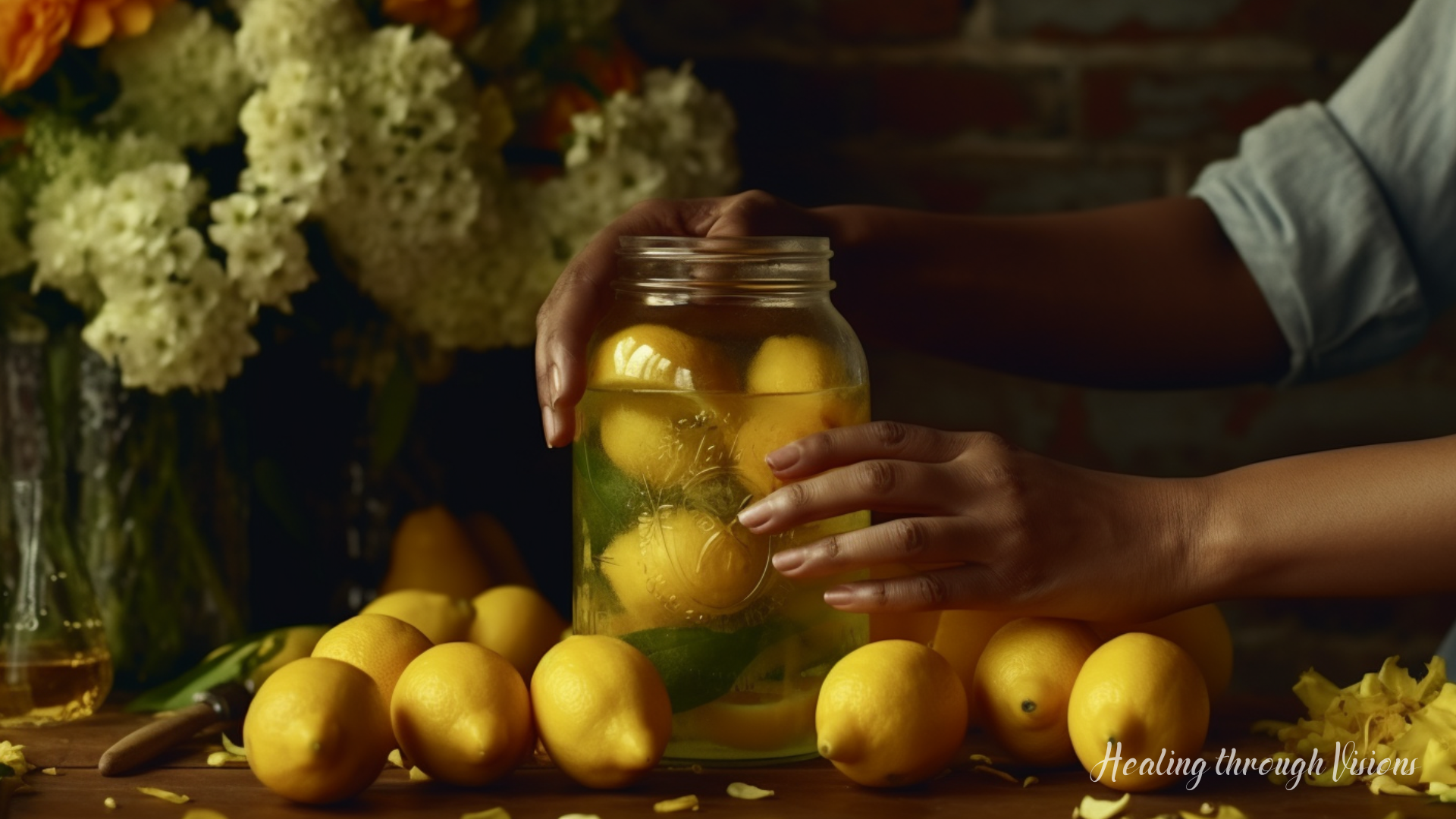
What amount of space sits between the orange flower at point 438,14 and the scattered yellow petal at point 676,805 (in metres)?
0.64

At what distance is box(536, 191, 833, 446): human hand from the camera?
719mm

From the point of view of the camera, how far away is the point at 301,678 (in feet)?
2.08

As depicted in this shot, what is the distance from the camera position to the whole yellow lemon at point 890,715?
64 cm

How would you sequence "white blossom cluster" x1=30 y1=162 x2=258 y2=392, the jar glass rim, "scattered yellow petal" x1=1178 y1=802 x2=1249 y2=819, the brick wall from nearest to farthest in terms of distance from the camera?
1. "scattered yellow petal" x1=1178 y1=802 x2=1249 y2=819
2. the jar glass rim
3. "white blossom cluster" x1=30 y1=162 x2=258 y2=392
4. the brick wall

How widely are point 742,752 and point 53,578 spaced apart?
0.45 m

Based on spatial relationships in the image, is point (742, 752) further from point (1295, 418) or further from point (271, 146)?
point (1295, 418)

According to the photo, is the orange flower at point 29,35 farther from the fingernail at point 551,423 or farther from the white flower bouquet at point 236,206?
the fingernail at point 551,423

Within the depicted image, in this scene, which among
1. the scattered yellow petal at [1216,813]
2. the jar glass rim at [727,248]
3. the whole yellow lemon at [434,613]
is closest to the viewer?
the scattered yellow petal at [1216,813]

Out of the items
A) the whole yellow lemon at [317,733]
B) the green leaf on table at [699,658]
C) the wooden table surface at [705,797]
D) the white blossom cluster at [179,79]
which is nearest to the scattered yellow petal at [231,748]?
the wooden table surface at [705,797]

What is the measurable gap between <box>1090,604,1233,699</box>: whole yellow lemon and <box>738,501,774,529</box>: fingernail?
0.76 ft

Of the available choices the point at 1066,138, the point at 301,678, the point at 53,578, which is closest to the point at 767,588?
the point at 301,678

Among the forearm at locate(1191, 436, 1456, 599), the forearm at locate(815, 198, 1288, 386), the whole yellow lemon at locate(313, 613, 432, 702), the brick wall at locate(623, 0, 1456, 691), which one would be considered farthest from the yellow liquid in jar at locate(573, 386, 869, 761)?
the brick wall at locate(623, 0, 1456, 691)

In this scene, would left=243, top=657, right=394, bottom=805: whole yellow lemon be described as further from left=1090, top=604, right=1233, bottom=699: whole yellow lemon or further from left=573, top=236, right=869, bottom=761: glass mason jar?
left=1090, top=604, right=1233, bottom=699: whole yellow lemon

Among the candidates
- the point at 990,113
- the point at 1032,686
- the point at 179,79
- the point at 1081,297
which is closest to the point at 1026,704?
the point at 1032,686
